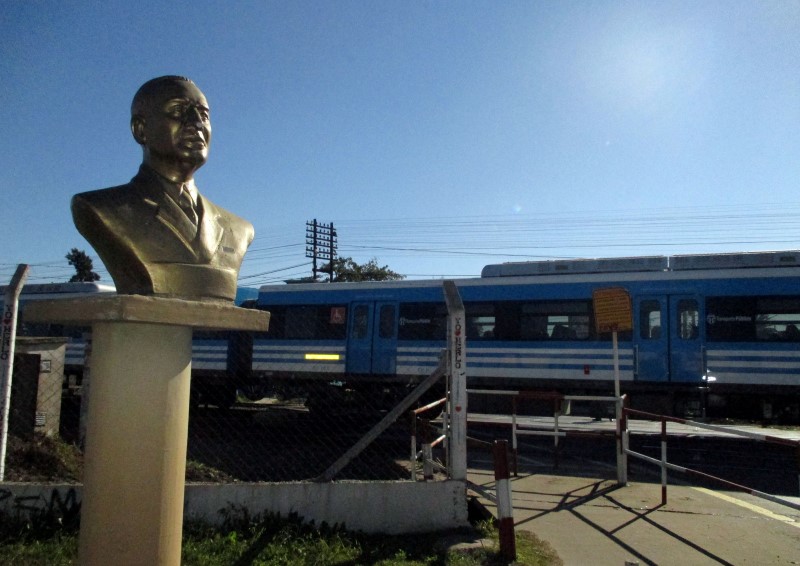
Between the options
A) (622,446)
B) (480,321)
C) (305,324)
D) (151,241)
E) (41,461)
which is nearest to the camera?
(151,241)

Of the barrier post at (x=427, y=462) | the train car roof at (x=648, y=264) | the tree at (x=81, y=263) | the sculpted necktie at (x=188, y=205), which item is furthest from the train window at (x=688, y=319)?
the tree at (x=81, y=263)

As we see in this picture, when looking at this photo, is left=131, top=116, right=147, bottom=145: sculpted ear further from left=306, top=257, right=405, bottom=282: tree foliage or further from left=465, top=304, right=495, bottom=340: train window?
left=306, top=257, right=405, bottom=282: tree foliage

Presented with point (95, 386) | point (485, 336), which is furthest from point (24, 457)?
point (485, 336)

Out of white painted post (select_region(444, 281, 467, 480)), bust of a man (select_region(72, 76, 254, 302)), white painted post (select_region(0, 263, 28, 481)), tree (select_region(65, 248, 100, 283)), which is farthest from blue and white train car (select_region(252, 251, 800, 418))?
tree (select_region(65, 248, 100, 283))

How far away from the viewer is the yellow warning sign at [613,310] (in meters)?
8.31

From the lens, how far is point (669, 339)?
13.0m

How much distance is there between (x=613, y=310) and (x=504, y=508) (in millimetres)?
4333

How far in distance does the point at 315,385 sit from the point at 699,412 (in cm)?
843

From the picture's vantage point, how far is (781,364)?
12312 millimetres

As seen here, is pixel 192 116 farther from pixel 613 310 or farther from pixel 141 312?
pixel 613 310

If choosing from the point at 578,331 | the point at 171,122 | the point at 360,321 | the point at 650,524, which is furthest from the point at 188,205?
the point at 360,321

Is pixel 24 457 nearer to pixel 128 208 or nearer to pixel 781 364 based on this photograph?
pixel 128 208

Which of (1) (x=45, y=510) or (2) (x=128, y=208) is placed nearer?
(2) (x=128, y=208)

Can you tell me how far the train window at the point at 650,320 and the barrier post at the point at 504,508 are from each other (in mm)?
9274
